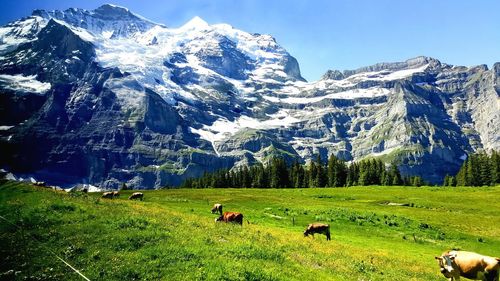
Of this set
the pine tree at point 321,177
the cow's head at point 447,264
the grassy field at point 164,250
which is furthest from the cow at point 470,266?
the pine tree at point 321,177

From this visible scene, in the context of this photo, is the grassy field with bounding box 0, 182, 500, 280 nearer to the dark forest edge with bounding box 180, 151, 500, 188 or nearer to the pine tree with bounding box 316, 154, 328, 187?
the pine tree with bounding box 316, 154, 328, 187

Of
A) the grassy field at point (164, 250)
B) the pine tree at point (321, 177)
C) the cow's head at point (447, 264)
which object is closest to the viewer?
the grassy field at point (164, 250)

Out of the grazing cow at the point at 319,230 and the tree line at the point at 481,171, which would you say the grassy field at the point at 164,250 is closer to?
the grazing cow at the point at 319,230

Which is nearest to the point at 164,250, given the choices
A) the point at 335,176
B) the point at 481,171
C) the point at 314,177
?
the point at 314,177

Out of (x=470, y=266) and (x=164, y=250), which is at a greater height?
(x=164, y=250)

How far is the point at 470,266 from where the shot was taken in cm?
2455

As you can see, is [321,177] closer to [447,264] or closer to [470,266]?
[447,264]

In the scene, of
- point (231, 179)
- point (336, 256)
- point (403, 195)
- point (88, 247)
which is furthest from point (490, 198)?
point (231, 179)

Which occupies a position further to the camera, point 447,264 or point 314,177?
point 314,177

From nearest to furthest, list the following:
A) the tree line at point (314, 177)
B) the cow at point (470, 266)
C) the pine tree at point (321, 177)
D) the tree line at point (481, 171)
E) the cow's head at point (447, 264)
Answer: the cow at point (470, 266)
the cow's head at point (447, 264)
the tree line at point (481, 171)
the pine tree at point (321, 177)
the tree line at point (314, 177)

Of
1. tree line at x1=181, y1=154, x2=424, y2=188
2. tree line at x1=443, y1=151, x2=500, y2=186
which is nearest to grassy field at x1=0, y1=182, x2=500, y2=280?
Answer: tree line at x1=443, y1=151, x2=500, y2=186

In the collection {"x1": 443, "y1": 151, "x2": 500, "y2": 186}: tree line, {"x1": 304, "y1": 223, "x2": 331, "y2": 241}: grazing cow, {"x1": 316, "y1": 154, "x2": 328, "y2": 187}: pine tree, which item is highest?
{"x1": 443, "y1": 151, "x2": 500, "y2": 186}: tree line

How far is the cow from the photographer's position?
24.0 m

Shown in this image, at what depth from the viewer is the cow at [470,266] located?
78.6ft
